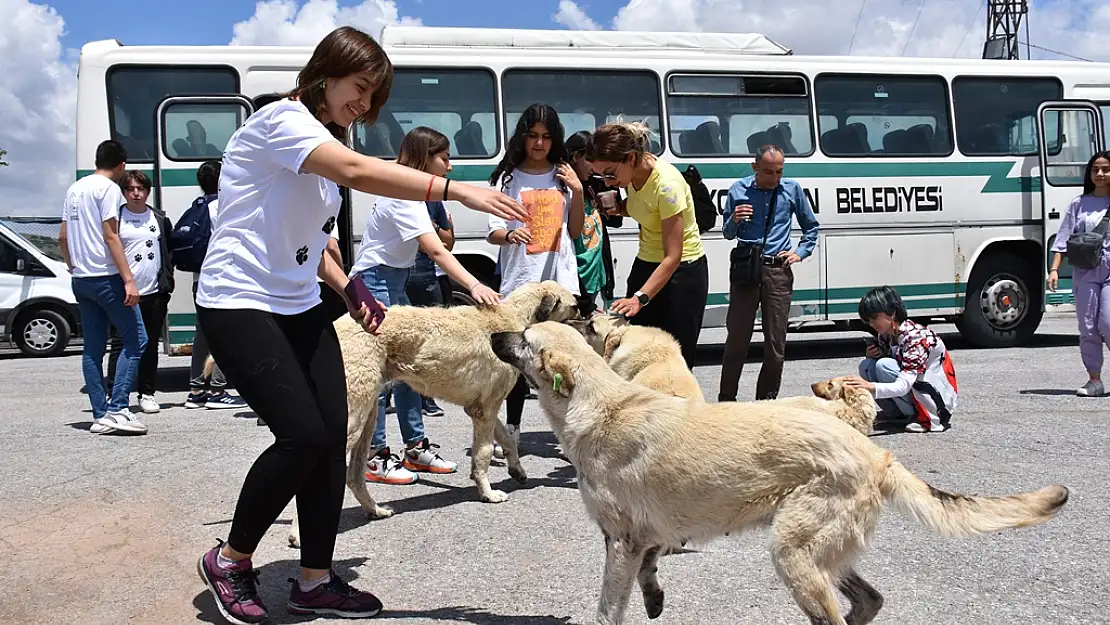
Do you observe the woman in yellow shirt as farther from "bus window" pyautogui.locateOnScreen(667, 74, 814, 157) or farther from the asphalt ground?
"bus window" pyautogui.locateOnScreen(667, 74, 814, 157)

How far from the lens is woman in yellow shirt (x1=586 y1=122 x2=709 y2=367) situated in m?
5.12

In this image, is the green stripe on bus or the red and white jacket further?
the green stripe on bus

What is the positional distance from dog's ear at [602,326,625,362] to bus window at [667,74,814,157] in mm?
5978

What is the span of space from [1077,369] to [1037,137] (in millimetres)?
3379

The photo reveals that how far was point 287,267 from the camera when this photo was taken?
3.28 meters

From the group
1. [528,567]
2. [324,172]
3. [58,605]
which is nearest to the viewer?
[324,172]

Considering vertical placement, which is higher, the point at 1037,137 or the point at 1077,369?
the point at 1037,137

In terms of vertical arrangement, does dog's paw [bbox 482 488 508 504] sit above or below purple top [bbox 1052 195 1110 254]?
below

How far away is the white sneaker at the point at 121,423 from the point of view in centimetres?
739

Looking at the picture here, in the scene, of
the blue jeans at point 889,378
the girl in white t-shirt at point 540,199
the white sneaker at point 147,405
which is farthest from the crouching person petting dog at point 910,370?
the white sneaker at point 147,405

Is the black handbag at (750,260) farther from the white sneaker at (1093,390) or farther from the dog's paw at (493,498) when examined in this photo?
the white sneaker at (1093,390)

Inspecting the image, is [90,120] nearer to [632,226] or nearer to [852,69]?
[632,226]

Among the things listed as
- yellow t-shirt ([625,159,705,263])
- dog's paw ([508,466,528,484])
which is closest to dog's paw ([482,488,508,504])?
dog's paw ([508,466,528,484])

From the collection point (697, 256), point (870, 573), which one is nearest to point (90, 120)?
point (697, 256)
